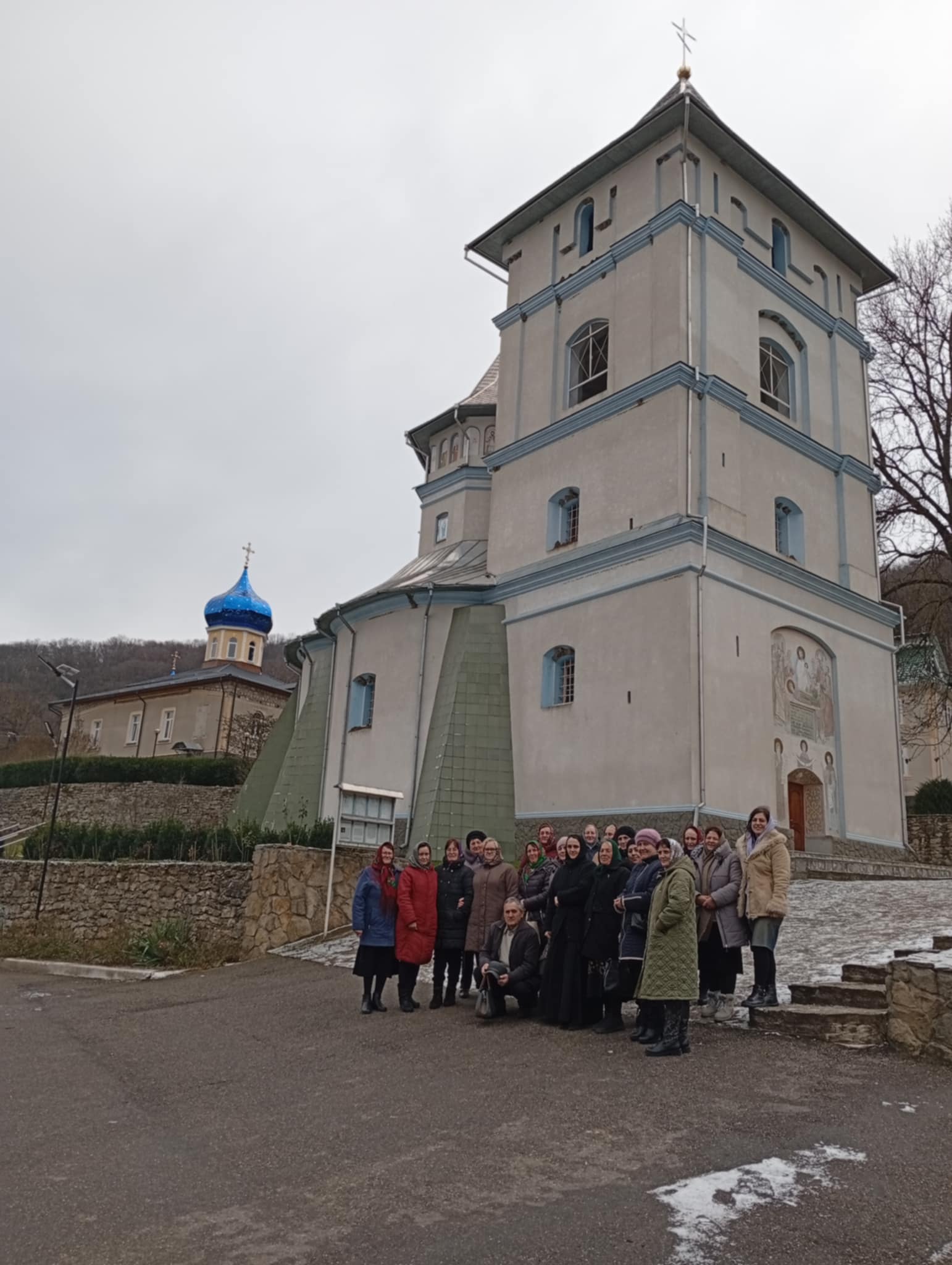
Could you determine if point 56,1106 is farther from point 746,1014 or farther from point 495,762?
point 495,762

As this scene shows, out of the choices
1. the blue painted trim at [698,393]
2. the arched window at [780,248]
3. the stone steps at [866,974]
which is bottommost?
the stone steps at [866,974]

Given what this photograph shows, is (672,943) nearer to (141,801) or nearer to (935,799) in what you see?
(935,799)

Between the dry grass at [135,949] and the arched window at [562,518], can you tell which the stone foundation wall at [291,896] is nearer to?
the dry grass at [135,949]

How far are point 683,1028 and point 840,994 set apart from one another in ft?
5.22

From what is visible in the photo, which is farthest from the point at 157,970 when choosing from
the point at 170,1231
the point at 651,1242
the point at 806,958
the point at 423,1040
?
the point at 651,1242

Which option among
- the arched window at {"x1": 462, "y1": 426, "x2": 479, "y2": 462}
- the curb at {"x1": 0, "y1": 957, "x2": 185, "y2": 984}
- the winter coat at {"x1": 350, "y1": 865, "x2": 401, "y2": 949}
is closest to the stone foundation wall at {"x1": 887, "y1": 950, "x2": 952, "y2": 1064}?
the winter coat at {"x1": 350, "y1": 865, "x2": 401, "y2": 949}

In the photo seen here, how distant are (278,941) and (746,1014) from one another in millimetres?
7985

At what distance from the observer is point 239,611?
5153 centimetres

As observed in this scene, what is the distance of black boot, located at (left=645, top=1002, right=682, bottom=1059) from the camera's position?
693cm

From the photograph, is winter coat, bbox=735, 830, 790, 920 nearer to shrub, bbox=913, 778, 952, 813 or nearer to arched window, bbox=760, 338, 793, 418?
arched window, bbox=760, 338, 793, 418

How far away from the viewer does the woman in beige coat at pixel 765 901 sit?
25.4ft

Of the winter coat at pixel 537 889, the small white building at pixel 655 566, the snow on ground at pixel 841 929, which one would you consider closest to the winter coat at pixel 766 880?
the snow on ground at pixel 841 929

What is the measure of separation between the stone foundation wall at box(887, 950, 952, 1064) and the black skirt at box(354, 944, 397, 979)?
14.7 ft

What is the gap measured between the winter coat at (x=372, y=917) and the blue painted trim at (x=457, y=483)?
57.7 ft
